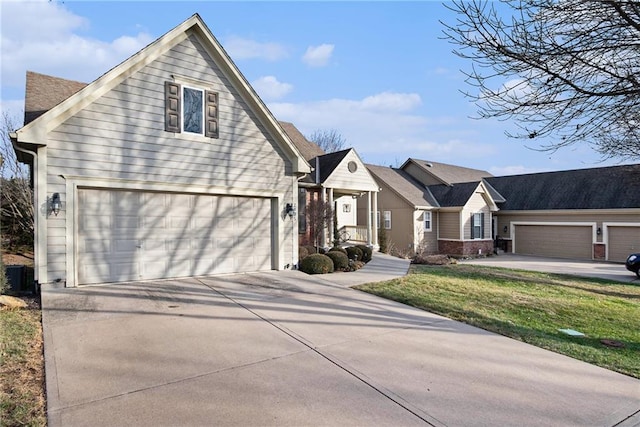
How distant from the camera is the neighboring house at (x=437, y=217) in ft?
73.0

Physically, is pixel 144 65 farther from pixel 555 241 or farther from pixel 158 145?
pixel 555 241

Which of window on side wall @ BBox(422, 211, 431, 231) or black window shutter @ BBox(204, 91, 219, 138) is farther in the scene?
window on side wall @ BBox(422, 211, 431, 231)

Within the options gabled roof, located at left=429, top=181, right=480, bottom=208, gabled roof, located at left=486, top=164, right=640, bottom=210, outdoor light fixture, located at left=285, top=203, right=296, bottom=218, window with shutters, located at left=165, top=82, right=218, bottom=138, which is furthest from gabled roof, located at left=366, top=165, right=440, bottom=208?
window with shutters, located at left=165, top=82, right=218, bottom=138

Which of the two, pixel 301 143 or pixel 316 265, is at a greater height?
pixel 301 143

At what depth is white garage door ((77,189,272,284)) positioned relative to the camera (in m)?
8.34

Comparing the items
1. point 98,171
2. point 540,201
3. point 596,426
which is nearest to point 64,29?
point 98,171

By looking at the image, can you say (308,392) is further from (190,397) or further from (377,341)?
(377,341)

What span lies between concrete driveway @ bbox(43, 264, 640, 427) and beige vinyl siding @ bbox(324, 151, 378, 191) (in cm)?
984

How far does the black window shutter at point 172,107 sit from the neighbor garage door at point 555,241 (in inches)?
938

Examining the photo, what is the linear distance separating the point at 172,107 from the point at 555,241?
24.2 meters

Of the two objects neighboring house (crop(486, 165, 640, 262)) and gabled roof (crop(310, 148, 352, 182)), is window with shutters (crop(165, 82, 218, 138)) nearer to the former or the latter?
gabled roof (crop(310, 148, 352, 182))

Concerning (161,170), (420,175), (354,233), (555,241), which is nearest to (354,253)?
(354,233)

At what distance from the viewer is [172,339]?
16.8 ft

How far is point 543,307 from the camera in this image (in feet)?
27.1
